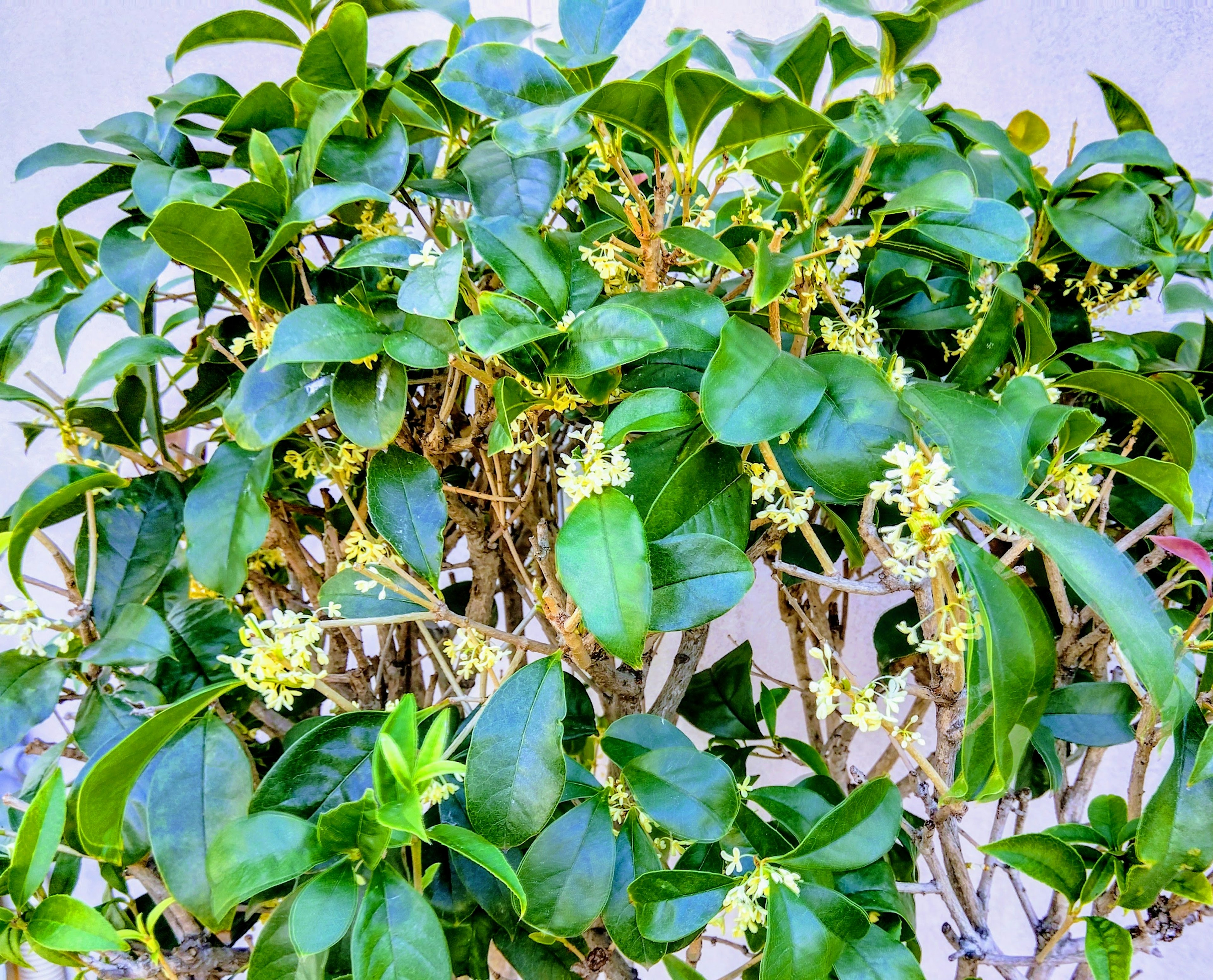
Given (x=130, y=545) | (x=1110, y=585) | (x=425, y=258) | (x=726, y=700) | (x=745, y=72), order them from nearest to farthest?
(x=1110, y=585) → (x=425, y=258) → (x=130, y=545) → (x=726, y=700) → (x=745, y=72)

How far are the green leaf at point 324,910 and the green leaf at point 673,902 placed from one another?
0.41 feet

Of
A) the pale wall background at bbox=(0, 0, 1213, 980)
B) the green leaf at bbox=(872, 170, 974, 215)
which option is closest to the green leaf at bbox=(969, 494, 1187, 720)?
the green leaf at bbox=(872, 170, 974, 215)

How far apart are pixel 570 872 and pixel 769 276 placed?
11.3 inches

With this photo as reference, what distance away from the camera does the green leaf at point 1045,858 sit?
0.40 m

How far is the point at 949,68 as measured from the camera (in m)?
0.98

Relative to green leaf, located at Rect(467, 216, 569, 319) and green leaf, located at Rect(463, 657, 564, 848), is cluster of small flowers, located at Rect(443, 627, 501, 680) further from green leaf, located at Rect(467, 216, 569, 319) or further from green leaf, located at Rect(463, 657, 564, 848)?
green leaf, located at Rect(467, 216, 569, 319)

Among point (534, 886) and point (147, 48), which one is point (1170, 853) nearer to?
point (534, 886)

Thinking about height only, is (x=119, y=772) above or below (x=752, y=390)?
below

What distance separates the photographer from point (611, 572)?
0.33 meters

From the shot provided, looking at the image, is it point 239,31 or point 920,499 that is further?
point 239,31

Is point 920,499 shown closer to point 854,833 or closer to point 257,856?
point 854,833

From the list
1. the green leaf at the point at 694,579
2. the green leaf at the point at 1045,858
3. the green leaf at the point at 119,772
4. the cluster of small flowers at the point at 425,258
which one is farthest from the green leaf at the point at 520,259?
the green leaf at the point at 1045,858


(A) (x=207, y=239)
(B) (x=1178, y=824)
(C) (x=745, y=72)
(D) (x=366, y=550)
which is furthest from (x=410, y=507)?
(C) (x=745, y=72)

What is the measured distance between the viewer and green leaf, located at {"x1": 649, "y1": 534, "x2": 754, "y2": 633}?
1.19 ft
